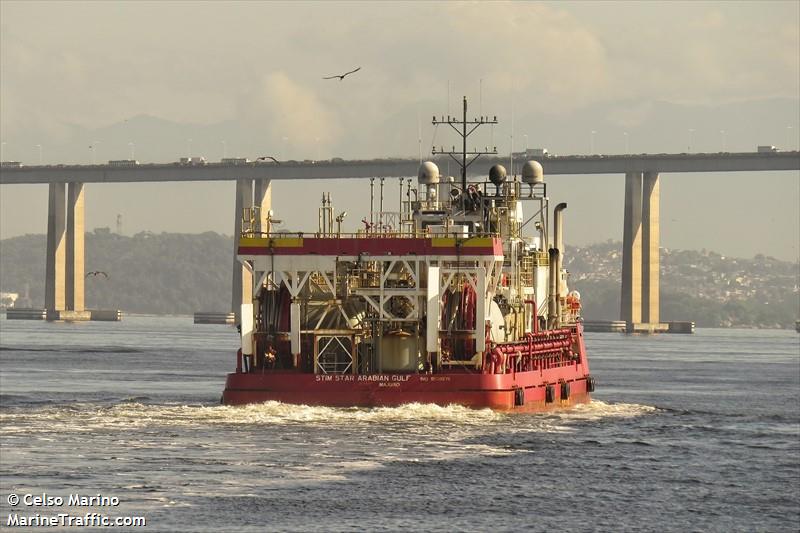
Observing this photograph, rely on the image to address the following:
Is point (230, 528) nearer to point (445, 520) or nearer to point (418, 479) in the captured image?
point (445, 520)

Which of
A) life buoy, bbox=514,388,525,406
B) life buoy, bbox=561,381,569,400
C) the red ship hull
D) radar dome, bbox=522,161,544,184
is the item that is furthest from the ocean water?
radar dome, bbox=522,161,544,184

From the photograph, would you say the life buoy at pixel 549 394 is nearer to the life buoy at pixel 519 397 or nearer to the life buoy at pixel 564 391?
the life buoy at pixel 564 391

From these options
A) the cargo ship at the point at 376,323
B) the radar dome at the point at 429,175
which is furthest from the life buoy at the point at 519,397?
the radar dome at the point at 429,175

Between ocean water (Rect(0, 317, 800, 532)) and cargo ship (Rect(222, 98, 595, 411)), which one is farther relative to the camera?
cargo ship (Rect(222, 98, 595, 411))

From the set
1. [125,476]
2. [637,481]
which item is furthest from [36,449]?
[637,481]

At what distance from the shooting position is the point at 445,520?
122ft

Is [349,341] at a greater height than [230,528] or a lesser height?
greater

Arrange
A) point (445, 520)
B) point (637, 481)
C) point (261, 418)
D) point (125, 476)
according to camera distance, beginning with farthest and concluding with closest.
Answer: point (261, 418)
point (637, 481)
point (125, 476)
point (445, 520)

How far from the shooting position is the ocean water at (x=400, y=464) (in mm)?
37656

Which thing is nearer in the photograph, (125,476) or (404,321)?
(125,476)

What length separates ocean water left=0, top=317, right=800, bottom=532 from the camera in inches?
1483

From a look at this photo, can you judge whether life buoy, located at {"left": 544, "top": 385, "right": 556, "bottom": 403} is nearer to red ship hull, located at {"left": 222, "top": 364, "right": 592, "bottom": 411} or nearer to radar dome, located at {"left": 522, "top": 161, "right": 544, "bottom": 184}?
red ship hull, located at {"left": 222, "top": 364, "right": 592, "bottom": 411}

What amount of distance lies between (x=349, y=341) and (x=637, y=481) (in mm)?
14167

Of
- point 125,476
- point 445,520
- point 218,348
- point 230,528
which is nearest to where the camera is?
point 230,528
